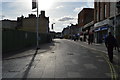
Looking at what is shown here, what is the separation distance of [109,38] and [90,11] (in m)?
74.5

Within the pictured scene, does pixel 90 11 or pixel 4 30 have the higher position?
pixel 90 11

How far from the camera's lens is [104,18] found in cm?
4238

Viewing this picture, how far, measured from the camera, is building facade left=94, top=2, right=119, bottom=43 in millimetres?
35531

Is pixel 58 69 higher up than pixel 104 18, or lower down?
lower down

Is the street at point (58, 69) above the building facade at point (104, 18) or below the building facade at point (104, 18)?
below

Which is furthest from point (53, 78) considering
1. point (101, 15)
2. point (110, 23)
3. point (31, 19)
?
point (31, 19)

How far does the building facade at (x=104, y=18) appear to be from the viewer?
35.5 metres

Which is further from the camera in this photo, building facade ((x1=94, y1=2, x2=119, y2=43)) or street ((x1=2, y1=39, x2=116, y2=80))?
building facade ((x1=94, y1=2, x2=119, y2=43))

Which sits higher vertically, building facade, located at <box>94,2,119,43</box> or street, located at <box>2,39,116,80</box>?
building facade, located at <box>94,2,119,43</box>

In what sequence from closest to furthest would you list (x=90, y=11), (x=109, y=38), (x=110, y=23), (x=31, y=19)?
1. (x=109, y=38)
2. (x=110, y=23)
3. (x=31, y=19)
4. (x=90, y=11)

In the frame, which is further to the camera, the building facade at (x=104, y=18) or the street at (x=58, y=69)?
the building facade at (x=104, y=18)

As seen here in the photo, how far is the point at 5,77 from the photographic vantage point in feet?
26.4

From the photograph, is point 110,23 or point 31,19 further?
point 31,19

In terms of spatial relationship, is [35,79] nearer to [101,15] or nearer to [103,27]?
[103,27]
